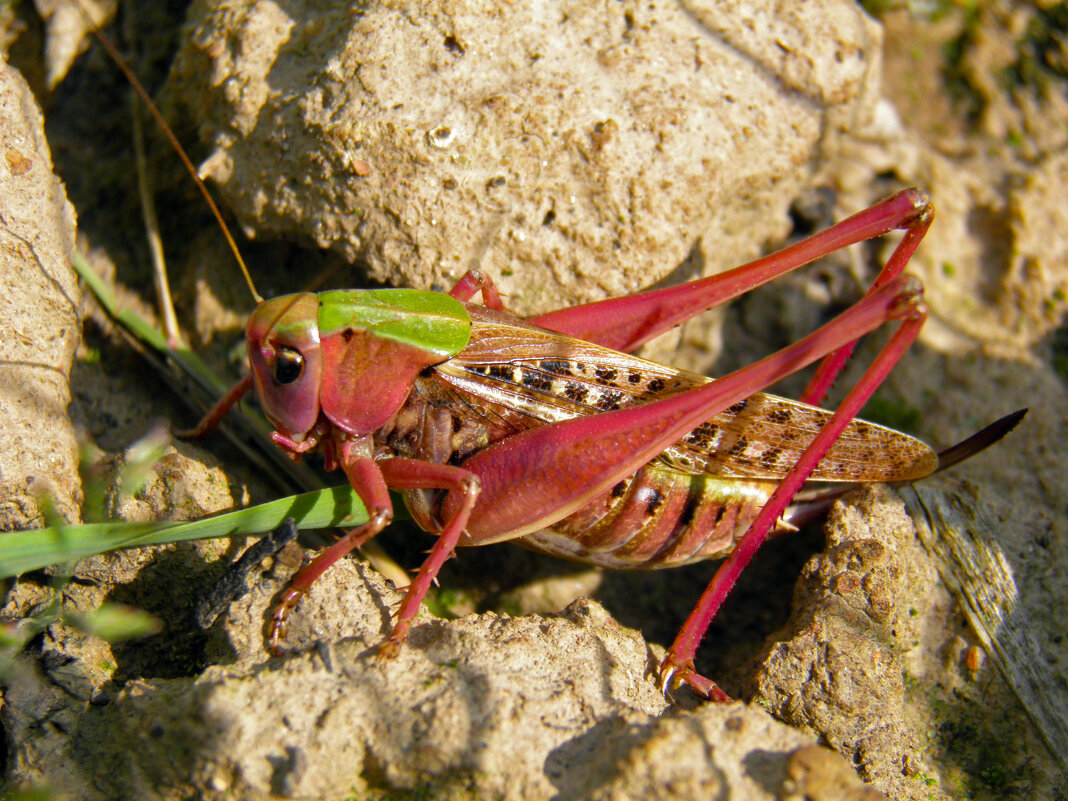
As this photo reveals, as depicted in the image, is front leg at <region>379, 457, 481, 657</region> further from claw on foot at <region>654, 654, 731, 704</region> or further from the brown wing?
claw on foot at <region>654, 654, 731, 704</region>

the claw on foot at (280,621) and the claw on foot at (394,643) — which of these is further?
the claw on foot at (280,621)

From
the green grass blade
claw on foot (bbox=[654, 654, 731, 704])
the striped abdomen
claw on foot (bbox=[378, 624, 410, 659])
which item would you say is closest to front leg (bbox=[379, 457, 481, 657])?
claw on foot (bbox=[378, 624, 410, 659])

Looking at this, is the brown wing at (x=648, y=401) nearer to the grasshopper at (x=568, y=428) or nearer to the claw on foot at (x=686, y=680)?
the grasshopper at (x=568, y=428)

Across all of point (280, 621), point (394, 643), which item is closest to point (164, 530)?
point (280, 621)

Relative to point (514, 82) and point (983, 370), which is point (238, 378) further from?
point (983, 370)

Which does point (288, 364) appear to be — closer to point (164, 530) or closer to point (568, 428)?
point (164, 530)

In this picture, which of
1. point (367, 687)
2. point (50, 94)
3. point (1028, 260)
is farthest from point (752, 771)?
point (50, 94)

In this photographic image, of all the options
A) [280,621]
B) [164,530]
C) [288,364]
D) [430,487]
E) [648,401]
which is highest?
[648,401]

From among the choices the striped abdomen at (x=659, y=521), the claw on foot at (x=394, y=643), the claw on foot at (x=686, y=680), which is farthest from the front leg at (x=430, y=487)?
the claw on foot at (x=686, y=680)
